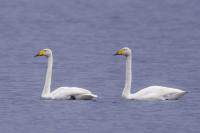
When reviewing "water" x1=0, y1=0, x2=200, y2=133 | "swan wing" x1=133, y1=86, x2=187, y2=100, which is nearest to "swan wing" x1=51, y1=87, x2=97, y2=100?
"water" x1=0, y1=0, x2=200, y2=133

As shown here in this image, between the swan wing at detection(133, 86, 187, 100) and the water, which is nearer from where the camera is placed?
the water

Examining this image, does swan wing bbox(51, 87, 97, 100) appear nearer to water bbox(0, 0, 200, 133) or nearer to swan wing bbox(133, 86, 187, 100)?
water bbox(0, 0, 200, 133)

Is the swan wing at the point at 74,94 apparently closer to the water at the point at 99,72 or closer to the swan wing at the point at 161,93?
the water at the point at 99,72

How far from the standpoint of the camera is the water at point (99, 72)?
17234 millimetres

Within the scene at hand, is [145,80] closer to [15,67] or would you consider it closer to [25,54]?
[15,67]

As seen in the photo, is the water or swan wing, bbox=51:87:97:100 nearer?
the water

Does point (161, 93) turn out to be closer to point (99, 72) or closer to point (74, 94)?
point (74, 94)

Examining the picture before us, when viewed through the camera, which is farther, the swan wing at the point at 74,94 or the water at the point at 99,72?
the swan wing at the point at 74,94

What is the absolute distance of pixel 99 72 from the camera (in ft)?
84.1

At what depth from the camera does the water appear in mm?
17234

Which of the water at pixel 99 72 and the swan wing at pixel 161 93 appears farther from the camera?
the swan wing at pixel 161 93

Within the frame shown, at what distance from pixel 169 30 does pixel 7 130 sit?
28.6 metres

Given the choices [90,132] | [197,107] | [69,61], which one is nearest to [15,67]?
[69,61]

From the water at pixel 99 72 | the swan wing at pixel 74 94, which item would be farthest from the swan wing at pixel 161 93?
the swan wing at pixel 74 94
